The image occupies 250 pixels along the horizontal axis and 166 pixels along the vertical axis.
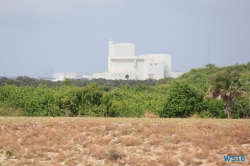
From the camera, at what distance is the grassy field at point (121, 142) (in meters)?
16.8

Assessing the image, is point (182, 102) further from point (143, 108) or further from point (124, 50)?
point (124, 50)

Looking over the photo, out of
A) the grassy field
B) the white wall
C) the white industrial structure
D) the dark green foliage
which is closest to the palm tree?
the dark green foliage

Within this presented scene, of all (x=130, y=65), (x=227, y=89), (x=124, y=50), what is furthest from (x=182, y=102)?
(x=130, y=65)

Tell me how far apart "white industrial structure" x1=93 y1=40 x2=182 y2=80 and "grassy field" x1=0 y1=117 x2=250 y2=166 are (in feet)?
355

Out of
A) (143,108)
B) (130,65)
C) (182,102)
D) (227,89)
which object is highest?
(130,65)

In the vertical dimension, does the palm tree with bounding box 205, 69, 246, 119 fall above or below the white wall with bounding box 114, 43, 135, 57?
below

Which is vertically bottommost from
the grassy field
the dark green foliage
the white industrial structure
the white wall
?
the grassy field

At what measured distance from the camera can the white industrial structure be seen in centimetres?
12875

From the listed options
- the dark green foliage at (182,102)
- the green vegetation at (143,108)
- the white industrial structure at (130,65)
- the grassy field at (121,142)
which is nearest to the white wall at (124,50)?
the white industrial structure at (130,65)

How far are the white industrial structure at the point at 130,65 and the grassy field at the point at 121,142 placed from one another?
355 ft

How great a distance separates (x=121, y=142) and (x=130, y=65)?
115 m

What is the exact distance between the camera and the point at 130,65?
133500mm

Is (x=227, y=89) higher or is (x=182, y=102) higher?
(x=227, y=89)

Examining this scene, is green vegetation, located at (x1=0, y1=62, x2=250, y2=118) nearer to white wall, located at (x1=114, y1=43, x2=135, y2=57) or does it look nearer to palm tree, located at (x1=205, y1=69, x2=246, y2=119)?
palm tree, located at (x1=205, y1=69, x2=246, y2=119)
